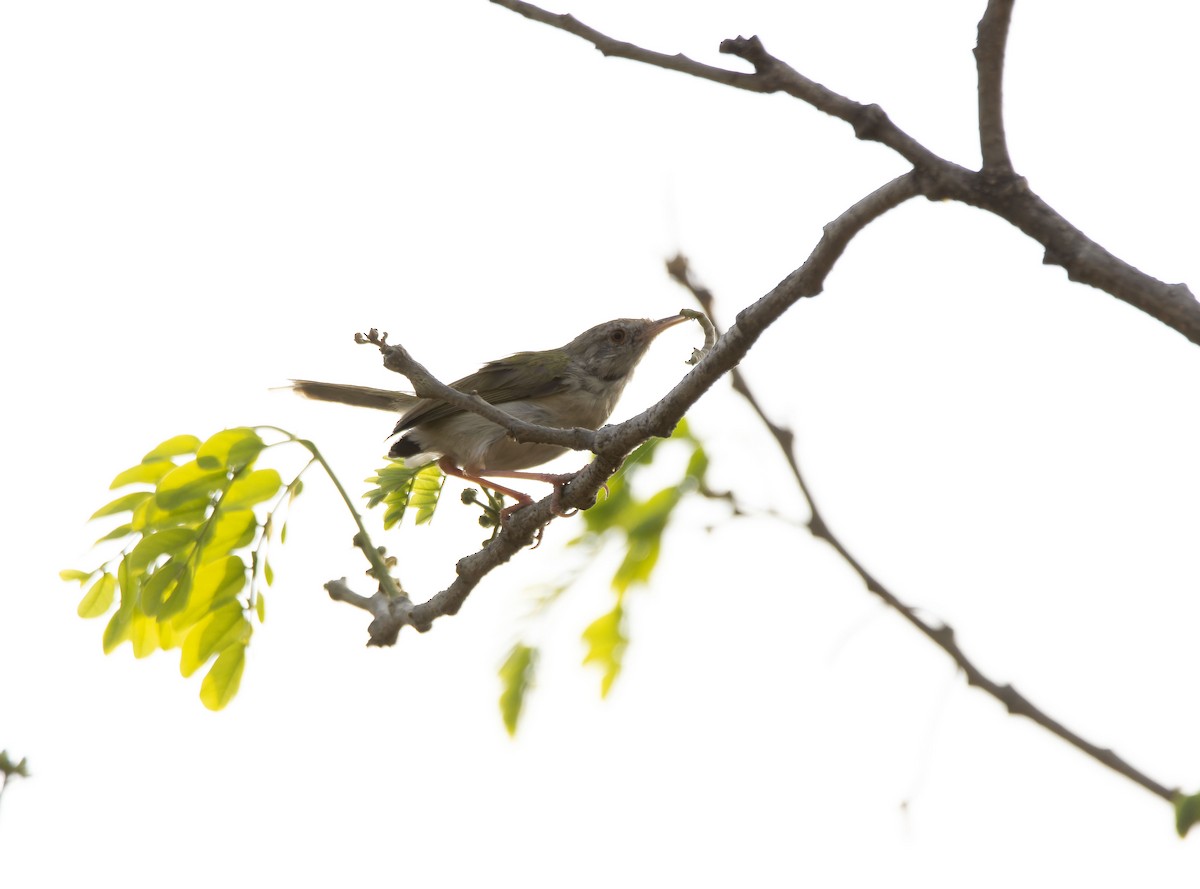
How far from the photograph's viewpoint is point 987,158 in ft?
7.72

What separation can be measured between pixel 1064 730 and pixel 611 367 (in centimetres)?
589

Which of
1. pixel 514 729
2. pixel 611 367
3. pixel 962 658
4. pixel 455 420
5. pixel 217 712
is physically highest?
pixel 611 367

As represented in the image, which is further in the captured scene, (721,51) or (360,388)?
(360,388)

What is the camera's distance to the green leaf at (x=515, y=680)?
429 centimetres

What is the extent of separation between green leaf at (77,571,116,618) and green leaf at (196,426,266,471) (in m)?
0.56

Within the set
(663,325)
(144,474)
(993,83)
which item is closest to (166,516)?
(144,474)

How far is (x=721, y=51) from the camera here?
258 centimetres

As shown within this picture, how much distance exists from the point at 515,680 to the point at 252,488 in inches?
54.9

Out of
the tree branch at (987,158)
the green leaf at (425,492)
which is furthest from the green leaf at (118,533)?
the tree branch at (987,158)

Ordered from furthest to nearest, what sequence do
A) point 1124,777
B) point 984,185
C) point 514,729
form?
point 514,729, point 1124,777, point 984,185

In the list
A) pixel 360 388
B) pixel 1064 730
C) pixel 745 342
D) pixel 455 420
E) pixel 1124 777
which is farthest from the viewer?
pixel 360 388

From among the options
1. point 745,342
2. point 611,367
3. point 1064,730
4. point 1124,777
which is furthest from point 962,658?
point 611,367

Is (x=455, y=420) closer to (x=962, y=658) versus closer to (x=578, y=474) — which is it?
(x=578, y=474)

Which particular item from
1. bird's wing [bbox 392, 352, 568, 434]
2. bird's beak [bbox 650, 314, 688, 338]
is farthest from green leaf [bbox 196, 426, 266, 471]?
bird's beak [bbox 650, 314, 688, 338]
